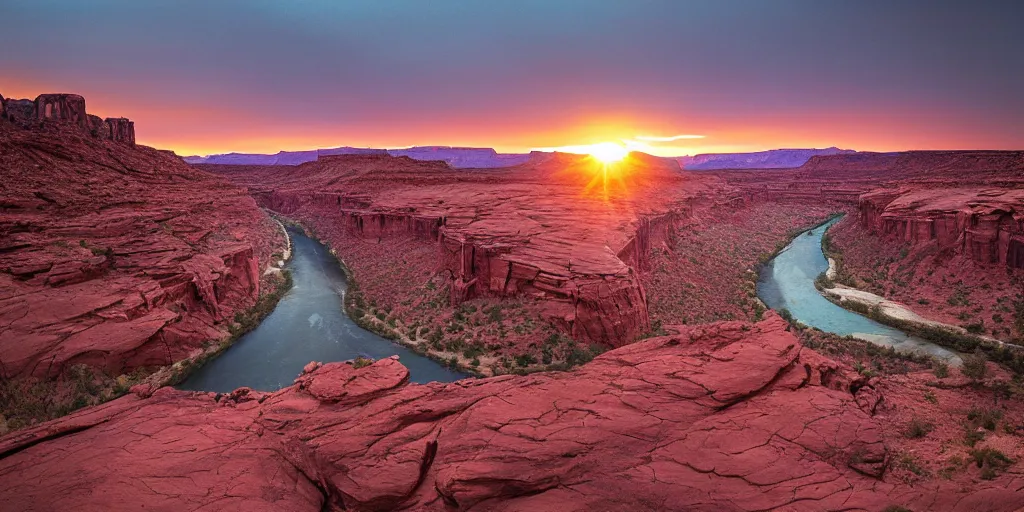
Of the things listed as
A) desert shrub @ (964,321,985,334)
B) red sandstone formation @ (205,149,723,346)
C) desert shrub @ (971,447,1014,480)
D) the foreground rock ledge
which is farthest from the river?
desert shrub @ (964,321,985,334)

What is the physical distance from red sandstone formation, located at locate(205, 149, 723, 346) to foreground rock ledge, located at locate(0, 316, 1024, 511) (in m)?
9.56

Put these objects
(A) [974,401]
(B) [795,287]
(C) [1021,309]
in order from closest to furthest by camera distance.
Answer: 1. (A) [974,401]
2. (C) [1021,309]
3. (B) [795,287]

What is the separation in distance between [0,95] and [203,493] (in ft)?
133

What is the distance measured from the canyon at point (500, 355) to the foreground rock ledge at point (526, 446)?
45 millimetres

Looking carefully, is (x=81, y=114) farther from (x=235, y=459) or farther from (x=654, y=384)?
(x=654, y=384)

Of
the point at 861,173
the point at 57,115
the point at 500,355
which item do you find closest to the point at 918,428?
the point at 500,355

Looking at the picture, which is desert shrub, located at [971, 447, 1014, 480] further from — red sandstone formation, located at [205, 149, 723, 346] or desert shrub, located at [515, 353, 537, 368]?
desert shrub, located at [515, 353, 537, 368]

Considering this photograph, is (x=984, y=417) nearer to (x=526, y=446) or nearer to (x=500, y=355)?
(x=526, y=446)

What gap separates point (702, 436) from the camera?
7035 millimetres

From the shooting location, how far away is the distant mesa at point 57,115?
30562mm

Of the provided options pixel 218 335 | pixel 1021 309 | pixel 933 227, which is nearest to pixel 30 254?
pixel 218 335

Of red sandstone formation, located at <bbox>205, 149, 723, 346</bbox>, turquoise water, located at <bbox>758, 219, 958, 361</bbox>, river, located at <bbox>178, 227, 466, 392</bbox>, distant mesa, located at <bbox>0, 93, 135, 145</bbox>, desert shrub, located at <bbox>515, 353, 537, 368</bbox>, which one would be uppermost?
distant mesa, located at <bbox>0, 93, 135, 145</bbox>

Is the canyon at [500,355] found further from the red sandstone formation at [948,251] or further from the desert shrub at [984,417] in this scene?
the red sandstone formation at [948,251]

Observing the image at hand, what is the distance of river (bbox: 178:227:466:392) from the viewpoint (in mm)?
19984
